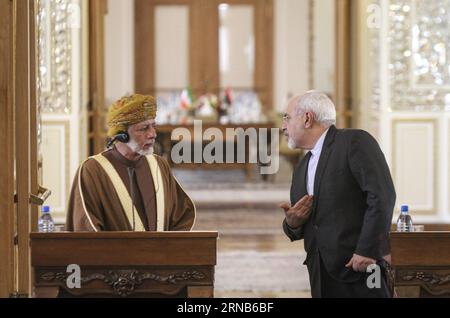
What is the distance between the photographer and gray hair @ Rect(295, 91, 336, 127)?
404 cm

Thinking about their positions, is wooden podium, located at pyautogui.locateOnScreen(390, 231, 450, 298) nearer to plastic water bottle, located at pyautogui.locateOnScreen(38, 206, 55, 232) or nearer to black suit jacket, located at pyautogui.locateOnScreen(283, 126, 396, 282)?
black suit jacket, located at pyautogui.locateOnScreen(283, 126, 396, 282)

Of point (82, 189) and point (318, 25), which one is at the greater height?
point (318, 25)

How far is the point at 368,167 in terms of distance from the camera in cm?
390

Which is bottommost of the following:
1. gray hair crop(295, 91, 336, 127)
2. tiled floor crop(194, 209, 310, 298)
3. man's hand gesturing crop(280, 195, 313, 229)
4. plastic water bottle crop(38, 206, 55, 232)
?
tiled floor crop(194, 209, 310, 298)

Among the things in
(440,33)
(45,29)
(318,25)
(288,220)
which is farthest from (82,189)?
(318,25)

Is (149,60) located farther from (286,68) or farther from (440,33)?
(440,33)

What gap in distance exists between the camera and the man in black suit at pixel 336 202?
392 centimetres

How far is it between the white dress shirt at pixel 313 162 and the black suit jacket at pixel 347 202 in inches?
1.1

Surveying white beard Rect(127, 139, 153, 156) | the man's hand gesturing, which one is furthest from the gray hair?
white beard Rect(127, 139, 153, 156)

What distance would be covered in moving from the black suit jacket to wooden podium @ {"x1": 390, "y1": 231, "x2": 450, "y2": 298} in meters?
0.10

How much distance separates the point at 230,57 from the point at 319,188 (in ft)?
38.1

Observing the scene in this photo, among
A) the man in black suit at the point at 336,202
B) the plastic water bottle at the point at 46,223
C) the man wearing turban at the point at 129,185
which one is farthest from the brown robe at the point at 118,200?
the man in black suit at the point at 336,202

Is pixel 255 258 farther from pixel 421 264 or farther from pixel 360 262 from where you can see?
pixel 360 262

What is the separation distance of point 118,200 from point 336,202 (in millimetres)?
927
